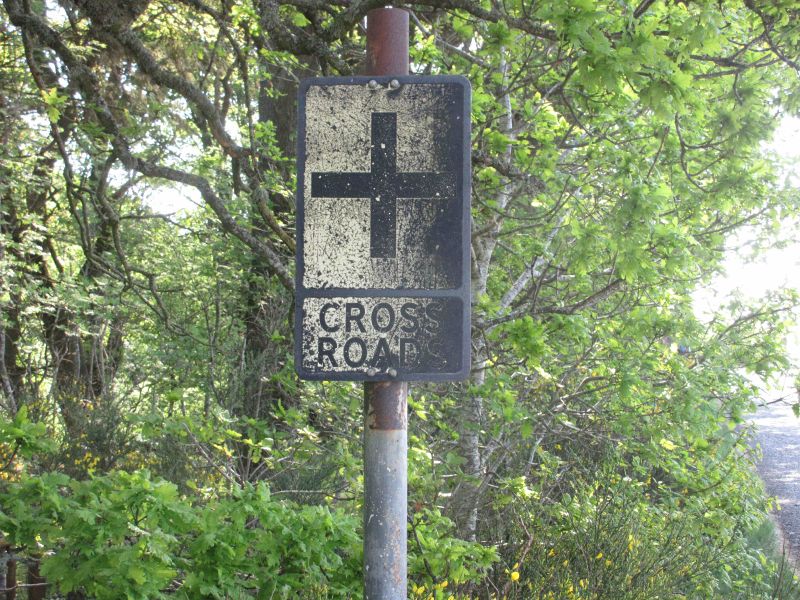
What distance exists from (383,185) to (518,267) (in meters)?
6.32

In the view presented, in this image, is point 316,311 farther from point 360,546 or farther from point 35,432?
point 35,432

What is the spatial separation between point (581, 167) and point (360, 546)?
177 inches

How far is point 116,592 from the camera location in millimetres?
3170

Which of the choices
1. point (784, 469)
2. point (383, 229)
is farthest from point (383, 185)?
point (784, 469)

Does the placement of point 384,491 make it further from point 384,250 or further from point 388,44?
point 388,44

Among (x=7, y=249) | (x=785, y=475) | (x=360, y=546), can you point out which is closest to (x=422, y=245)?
(x=360, y=546)

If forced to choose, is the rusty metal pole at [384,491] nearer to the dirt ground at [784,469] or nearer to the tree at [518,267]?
the tree at [518,267]

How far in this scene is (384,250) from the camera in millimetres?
2094

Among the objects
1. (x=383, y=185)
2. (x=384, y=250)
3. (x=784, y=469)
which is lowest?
(x=784, y=469)

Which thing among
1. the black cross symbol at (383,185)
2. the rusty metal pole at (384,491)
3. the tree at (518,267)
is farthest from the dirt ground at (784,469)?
the black cross symbol at (383,185)

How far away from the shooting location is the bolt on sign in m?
2.07

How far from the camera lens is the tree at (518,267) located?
4.57 m

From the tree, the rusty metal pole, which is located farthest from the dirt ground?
the rusty metal pole

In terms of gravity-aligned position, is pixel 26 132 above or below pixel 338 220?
above
